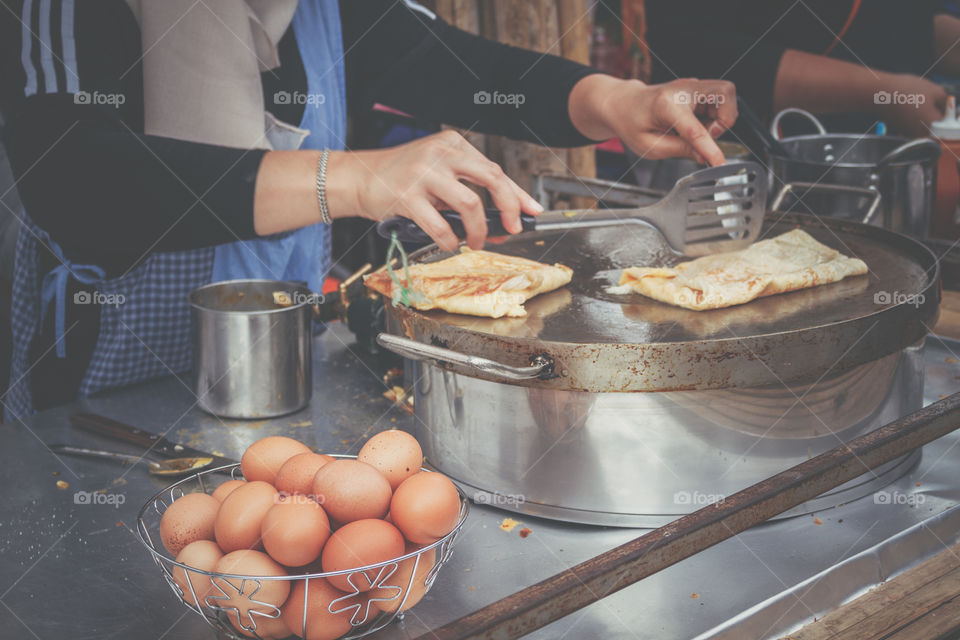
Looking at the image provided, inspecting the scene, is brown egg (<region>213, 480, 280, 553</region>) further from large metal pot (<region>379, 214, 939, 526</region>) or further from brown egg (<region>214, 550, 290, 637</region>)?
large metal pot (<region>379, 214, 939, 526</region>)

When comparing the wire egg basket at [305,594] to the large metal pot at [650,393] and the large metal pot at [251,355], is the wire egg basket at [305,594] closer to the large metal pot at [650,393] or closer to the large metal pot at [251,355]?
the large metal pot at [650,393]

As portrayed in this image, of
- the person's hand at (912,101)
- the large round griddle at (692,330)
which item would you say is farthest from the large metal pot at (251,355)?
the person's hand at (912,101)

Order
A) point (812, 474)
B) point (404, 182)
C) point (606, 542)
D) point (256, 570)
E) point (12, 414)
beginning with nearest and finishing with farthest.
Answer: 1. point (256, 570)
2. point (812, 474)
3. point (606, 542)
4. point (404, 182)
5. point (12, 414)

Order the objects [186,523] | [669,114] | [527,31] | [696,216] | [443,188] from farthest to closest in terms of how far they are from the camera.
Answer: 1. [527,31]
2. [669,114]
3. [696,216]
4. [443,188]
5. [186,523]

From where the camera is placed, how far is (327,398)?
1921 millimetres

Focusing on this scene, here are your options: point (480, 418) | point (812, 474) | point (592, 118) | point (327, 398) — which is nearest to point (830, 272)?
point (812, 474)

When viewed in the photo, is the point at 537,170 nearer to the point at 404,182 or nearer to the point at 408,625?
the point at 404,182

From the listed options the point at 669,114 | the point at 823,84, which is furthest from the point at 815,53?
the point at 669,114

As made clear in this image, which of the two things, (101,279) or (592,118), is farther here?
(592,118)

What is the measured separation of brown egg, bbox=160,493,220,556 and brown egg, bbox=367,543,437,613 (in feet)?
0.79

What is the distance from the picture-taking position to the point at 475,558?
131 centimetres

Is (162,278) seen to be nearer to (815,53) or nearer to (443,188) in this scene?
(443,188)

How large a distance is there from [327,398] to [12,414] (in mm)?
1037

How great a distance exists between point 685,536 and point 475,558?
0.47 meters
